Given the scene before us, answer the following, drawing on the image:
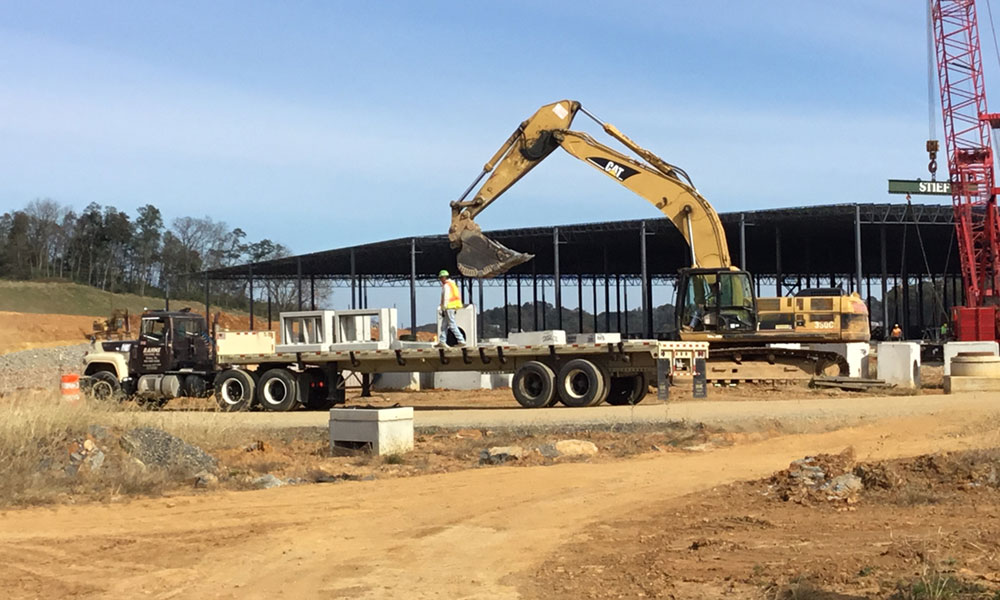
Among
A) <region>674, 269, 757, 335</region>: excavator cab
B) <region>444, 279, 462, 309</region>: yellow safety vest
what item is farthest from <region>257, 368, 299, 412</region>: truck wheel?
<region>674, 269, 757, 335</region>: excavator cab

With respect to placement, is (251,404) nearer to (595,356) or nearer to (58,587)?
(595,356)

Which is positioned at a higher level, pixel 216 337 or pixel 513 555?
pixel 216 337

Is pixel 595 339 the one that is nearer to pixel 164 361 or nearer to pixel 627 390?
pixel 627 390

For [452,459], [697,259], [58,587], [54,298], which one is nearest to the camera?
[58,587]

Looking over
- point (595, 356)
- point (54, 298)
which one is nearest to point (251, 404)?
point (595, 356)

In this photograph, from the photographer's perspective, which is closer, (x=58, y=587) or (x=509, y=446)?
(x=58, y=587)

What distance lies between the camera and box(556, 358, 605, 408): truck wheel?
73.0 ft

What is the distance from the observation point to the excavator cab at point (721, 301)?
26.8 metres

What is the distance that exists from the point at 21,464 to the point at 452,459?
576 cm

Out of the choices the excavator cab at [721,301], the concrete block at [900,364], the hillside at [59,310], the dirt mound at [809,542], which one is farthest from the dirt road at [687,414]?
the hillside at [59,310]

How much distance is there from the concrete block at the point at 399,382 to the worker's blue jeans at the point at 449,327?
914 cm

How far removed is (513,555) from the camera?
881 cm

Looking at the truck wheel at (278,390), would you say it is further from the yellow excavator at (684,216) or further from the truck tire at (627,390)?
the truck tire at (627,390)

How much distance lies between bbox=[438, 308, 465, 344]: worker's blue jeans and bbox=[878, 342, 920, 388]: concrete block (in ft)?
40.1
